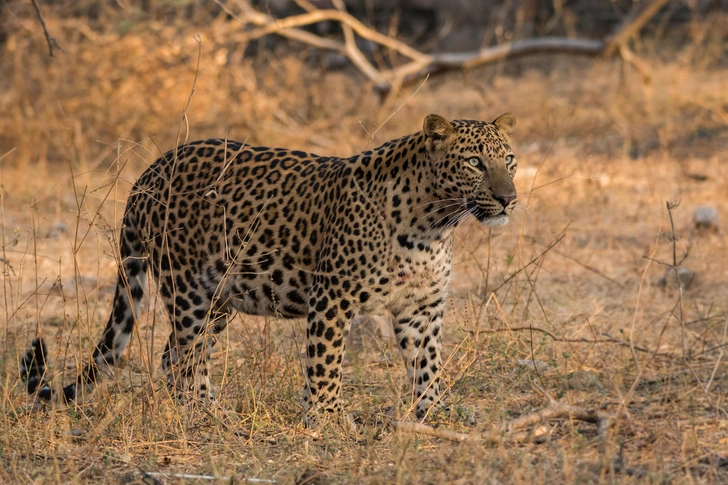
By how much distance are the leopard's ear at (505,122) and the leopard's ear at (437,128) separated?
0.38 metres

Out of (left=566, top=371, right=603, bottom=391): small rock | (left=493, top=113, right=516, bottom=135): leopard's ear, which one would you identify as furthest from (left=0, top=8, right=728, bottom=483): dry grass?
(left=493, top=113, right=516, bottom=135): leopard's ear

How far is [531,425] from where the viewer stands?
5.03 metres

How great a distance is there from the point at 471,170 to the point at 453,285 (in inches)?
113

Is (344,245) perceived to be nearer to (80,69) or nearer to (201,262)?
(201,262)

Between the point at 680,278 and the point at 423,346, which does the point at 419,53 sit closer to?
the point at 680,278

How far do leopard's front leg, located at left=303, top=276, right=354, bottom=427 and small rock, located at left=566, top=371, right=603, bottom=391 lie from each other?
4.54 ft

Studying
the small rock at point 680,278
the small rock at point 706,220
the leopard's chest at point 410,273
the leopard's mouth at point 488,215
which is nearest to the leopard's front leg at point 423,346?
the leopard's chest at point 410,273

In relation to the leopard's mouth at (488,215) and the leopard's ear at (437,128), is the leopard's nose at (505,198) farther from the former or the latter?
the leopard's ear at (437,128)

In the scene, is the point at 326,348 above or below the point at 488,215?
below

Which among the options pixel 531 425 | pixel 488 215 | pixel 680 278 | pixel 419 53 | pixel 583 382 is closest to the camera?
pixel 531 425

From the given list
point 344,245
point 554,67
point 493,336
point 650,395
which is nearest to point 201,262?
point 344,245

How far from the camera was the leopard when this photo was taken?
17.2ft

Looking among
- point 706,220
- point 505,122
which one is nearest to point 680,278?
point 706,220

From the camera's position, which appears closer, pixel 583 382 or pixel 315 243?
pixel 315 243
